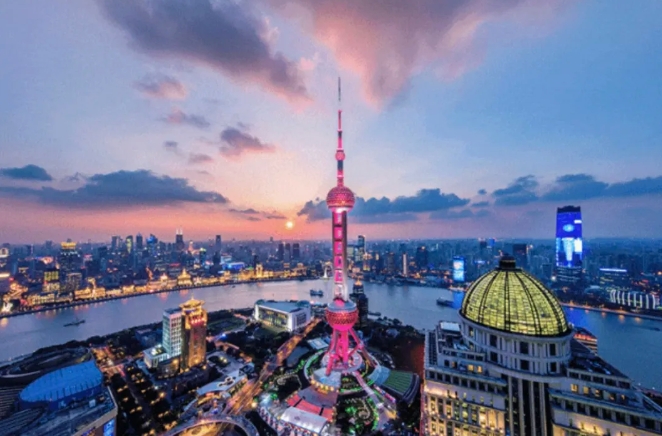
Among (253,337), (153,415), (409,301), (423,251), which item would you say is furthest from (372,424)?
(423,251)

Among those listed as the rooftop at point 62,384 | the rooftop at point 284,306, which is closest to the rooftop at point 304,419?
the rooftop at point 62,384

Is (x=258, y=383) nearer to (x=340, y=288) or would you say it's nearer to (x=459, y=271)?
(x=340, y=288)

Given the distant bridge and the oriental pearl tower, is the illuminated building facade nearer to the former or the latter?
the oriental pearl tower

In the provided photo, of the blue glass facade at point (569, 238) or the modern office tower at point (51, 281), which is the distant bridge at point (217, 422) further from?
the blue glass facade at point (569, 238)

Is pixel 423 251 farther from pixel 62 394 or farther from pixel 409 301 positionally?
pixel 62 394

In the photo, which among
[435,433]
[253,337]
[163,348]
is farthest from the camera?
[253,337]

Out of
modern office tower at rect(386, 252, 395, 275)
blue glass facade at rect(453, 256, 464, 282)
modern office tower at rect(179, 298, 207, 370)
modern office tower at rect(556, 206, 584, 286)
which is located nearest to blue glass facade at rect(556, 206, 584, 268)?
modern office tower at rect(556, 206, 584, 286)
